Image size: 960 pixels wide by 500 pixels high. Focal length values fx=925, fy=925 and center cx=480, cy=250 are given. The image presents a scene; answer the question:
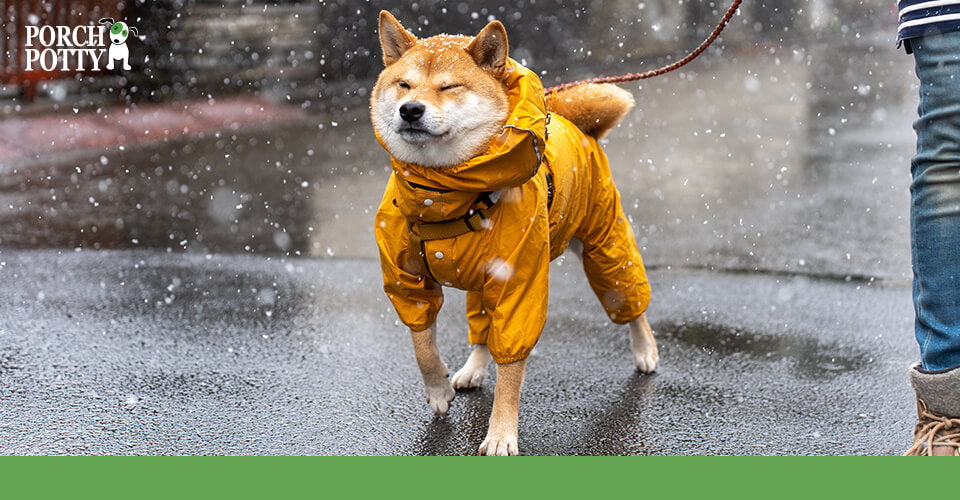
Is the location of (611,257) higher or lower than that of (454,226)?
lower

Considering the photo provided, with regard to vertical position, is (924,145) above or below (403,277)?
above

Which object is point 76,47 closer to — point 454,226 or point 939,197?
point 454,226

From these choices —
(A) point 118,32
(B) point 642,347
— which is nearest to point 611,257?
(B) point 642,347

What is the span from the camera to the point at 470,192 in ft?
9.12

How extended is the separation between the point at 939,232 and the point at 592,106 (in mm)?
1428

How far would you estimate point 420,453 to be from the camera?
9.76 feet

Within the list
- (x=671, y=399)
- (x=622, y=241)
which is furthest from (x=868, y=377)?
(x=622, y=241)

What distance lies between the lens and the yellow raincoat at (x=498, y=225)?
273cm

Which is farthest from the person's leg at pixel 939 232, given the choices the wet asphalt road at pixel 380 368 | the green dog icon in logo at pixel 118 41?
the green dog icon in logo at pixel 118 41

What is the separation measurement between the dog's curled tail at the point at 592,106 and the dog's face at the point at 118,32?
30.7ft

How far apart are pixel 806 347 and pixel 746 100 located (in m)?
8.16

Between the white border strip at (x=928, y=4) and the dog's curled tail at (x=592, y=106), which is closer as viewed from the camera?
the white border strip at (x=928, y=4)

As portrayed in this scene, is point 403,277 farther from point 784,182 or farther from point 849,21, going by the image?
point 849,21

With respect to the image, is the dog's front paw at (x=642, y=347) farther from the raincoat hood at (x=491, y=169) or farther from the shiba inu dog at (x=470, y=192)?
the raincoat hood at (x=491, y=169)
